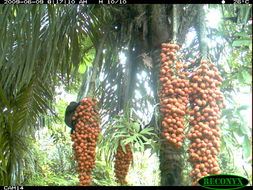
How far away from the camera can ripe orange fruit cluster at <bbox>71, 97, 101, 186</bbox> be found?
129 cm

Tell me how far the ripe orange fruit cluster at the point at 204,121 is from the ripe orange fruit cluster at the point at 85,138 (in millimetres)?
475

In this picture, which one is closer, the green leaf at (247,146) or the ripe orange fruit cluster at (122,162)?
the green leaf at (247,146)

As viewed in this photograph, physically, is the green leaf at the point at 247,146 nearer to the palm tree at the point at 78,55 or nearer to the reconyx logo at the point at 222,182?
the reconyx logo at the point at 222,182

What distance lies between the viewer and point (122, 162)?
4.74 feet

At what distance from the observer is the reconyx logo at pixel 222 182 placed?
895 millimetres

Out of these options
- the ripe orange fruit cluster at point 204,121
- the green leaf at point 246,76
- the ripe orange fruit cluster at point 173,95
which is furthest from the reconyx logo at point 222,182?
the green leaf at point 246,76

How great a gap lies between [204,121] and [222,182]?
19 cm

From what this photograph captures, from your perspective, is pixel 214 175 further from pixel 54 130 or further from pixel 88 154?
pixel 54 130

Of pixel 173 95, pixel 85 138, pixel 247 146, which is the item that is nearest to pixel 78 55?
pixel 85 138

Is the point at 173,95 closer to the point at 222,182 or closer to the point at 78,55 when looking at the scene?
the point at 222,182

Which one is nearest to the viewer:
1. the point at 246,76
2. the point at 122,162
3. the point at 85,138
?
the point at 246,76

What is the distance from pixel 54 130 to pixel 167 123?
2.10 meters

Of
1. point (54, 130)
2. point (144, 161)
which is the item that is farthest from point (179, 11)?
point (54, 130)

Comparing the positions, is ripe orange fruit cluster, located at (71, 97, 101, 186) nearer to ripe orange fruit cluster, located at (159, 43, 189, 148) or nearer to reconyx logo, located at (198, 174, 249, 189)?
ripe orange fruit cluster, located at (159, 43, 189, 148)
